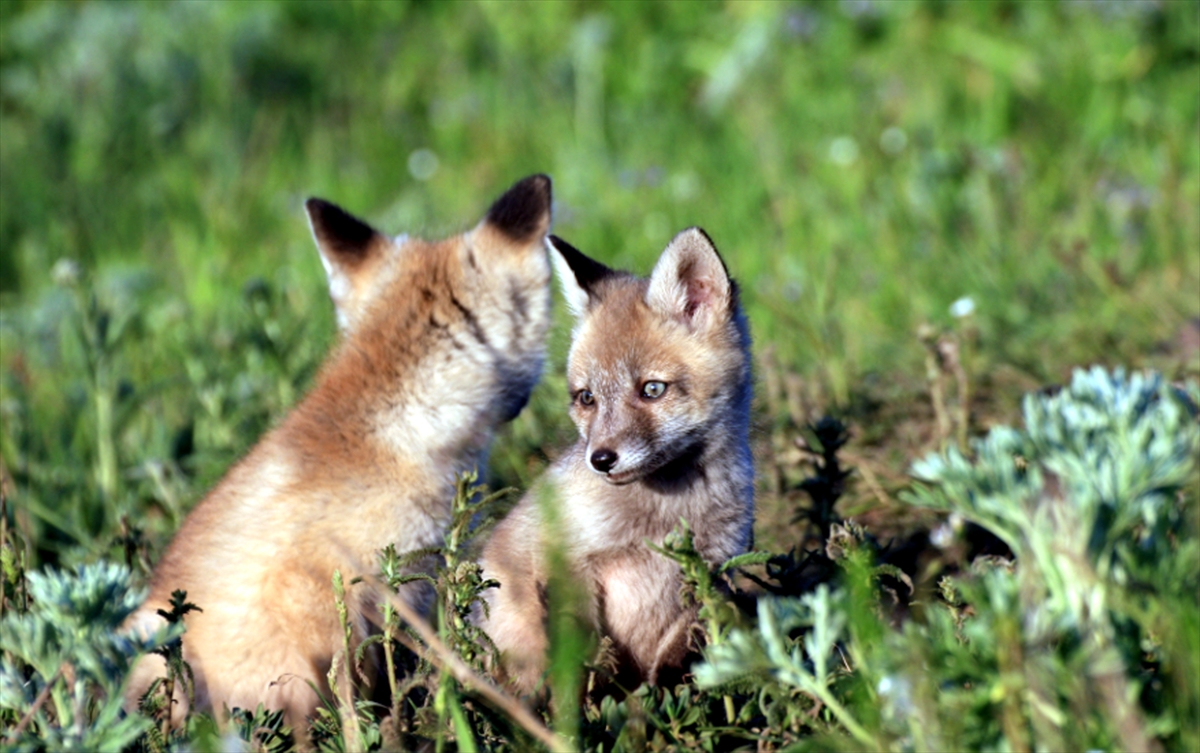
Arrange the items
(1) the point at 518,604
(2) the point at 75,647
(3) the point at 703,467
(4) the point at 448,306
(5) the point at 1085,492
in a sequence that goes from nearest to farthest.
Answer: (5) the point at 1085,492, (2) the point at 75,647, (1) the point at 518,604, (3) the point at 703,467, (4) the point at 448,306

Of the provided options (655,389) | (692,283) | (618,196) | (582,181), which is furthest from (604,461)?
(582,181)

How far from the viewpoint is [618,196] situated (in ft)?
24.8

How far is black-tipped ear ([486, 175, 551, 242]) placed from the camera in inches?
165

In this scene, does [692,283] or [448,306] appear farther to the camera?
[448,306]

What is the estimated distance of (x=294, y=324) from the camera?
5.40m

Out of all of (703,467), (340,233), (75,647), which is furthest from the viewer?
(340,233)

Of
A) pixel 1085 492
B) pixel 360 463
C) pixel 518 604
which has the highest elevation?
pixel 1085 492

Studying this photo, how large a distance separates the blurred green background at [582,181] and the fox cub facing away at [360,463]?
0.35 metres

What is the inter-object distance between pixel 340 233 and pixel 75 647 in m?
2.17

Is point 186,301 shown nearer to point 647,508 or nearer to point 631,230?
point 631,230

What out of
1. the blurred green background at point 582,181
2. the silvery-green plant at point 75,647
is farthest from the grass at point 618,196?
the silvery-green plant at point 75,647

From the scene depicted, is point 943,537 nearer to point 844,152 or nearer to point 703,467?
point 703,467

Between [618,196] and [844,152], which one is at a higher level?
[844,152]

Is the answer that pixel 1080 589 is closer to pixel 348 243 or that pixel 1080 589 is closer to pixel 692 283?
pixel 692 283
